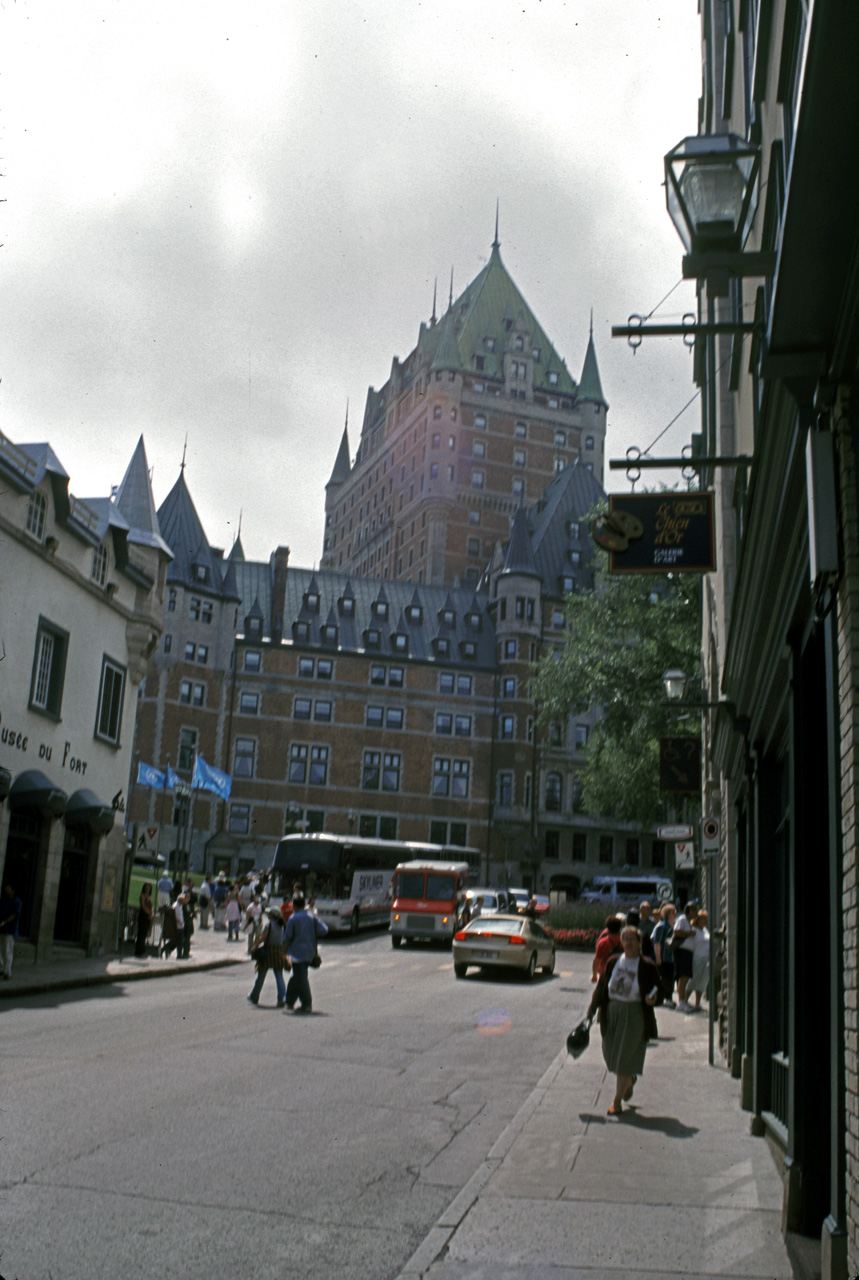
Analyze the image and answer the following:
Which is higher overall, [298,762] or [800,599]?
[298,762]

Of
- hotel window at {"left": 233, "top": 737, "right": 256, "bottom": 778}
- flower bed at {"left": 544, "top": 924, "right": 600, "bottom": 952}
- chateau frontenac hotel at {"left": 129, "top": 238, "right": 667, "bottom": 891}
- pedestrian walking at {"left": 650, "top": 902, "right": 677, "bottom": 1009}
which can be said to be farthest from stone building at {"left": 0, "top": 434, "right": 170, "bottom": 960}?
hotel window at {"left": 233, "top": 737, "right": 256, "bottom": 778}

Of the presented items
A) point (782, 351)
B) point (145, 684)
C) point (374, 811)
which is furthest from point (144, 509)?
point (374, 811)

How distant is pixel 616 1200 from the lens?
770 cm

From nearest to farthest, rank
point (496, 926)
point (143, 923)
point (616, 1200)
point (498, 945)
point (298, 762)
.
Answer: point (616, 1200) < point (498, 945) < point (496, 926) < point (143, 923) < point (298, 762)

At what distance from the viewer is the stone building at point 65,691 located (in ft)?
75.3

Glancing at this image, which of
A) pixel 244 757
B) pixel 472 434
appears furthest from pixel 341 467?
pixel 244 757

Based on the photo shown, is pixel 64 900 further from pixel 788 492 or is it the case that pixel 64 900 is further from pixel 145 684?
pixel 145 684

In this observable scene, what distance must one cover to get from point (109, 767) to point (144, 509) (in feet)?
26.0

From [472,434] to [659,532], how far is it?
3927 inches

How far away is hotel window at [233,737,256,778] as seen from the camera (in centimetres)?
7438

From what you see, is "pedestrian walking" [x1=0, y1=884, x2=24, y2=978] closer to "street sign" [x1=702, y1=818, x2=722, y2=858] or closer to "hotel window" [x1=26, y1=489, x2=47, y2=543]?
"hotel window" [x1=26, y1=489, x2=47, y2=543]

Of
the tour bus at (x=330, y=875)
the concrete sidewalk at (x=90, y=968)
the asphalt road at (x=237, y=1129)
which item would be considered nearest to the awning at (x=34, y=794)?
the concrete sidewalk at (x=90, y=968)

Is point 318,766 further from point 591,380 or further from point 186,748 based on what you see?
point 591,380

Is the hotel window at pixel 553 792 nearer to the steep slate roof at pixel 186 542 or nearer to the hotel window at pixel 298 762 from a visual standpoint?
the hotel window at pixel 298 762
